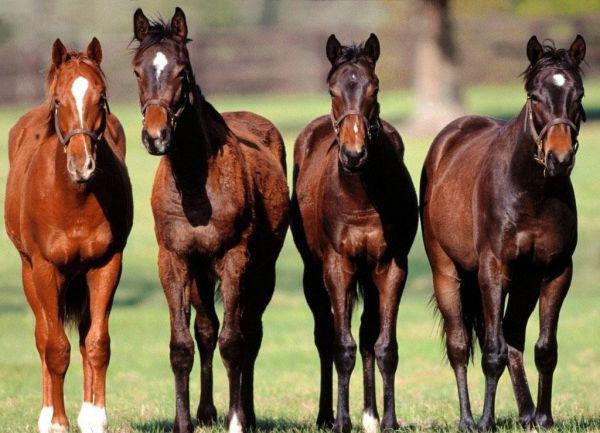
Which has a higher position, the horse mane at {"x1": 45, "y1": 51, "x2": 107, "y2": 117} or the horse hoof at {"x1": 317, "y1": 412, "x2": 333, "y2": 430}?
the horse mane at {"x1": 45, "y1": 51, "x2": 107, "y2": 117}

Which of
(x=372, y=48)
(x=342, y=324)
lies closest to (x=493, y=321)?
(x=342, y=324)

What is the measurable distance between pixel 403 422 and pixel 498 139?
6.94 ft

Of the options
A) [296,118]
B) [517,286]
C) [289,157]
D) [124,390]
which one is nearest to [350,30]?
[296,118]

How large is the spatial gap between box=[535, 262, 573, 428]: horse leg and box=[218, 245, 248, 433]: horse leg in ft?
6.39

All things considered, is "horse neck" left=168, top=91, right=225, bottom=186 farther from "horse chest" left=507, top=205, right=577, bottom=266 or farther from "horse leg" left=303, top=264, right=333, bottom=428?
"horse chest" left=507, top=205, right=577, bottom=266

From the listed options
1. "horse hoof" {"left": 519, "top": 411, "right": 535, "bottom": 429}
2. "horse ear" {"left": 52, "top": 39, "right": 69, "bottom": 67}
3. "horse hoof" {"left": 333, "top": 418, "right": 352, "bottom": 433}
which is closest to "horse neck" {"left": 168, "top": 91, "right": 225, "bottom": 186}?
"horse ear" {"left": 52, "top": 39, "right": 69, "bottom": 67}

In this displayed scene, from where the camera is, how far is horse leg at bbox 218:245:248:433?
834 cm

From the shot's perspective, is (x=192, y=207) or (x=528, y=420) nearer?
(x=192, y=207)

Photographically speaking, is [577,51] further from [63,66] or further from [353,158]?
[63,66]

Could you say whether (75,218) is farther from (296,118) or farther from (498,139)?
(296,118)

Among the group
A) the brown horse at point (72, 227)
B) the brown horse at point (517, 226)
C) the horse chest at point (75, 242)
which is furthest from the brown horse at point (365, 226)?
the horse chest at point (75, 242)

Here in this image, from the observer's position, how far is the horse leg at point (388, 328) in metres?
8.66

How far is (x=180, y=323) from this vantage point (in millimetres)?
8391

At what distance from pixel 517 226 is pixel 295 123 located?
2831 cm
